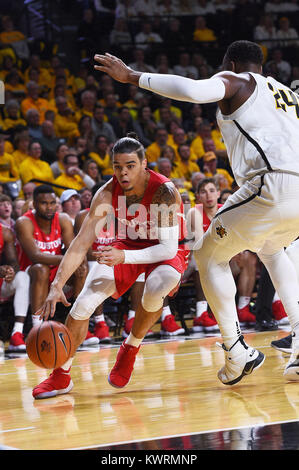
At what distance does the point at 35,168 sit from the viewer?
969cm

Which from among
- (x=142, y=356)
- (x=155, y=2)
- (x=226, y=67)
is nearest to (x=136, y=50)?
(x=155, y=2)

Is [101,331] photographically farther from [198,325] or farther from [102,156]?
[102,156]

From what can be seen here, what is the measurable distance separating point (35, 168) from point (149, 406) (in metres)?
5.97

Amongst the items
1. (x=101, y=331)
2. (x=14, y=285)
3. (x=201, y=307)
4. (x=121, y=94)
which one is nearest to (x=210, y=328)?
(x=201, y=307)

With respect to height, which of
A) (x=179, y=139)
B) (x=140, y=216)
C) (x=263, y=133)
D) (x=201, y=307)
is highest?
(x=263, y=133)

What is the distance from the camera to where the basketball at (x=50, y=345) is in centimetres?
440

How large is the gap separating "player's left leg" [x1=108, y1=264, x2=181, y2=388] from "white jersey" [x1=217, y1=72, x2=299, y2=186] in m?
0.85

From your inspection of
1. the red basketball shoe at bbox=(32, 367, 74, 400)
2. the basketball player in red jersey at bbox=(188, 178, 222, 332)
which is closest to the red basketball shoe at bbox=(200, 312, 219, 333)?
the basketball player in red jersey at bbox=(188, 178, 222, 332)

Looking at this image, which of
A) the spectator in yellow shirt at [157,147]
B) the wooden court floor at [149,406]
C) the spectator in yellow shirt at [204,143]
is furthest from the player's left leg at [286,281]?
the spectator in yellow shirt at [204,143]

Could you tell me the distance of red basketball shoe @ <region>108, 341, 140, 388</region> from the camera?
4805 millimetres

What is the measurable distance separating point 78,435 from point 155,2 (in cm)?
1271

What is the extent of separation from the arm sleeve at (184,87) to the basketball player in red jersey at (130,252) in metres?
0.79

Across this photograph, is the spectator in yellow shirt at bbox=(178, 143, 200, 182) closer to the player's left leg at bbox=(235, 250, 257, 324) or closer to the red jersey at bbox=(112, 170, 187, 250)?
the player's left leg at bbox=(235, 250, 257, 324)

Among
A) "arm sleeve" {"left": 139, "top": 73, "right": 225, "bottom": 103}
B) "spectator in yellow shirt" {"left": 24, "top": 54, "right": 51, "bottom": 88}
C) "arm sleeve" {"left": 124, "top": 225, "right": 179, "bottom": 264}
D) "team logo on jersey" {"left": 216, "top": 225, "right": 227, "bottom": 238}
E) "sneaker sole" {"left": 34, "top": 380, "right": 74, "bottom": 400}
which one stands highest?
"arm sleeve" {"left": 139, "top": 73, "right": 225, "bottom": 103}
